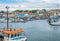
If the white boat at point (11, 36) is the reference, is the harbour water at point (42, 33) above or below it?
below

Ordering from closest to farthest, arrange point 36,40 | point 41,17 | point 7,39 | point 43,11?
point 7,39 < point 36,40 < point 41,17 < point 43,11

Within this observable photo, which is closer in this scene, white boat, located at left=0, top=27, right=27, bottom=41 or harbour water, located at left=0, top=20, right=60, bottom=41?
white boat, located at left=0, top=27, right=27, bottom=41

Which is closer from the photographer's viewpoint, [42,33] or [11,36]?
[11,36]

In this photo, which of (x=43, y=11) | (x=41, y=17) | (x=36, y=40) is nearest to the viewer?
(x=36, y=40)

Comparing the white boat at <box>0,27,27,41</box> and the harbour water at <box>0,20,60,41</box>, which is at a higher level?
the white boat at <box>0,27,27,41</box>

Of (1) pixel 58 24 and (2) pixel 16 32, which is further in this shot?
(1) pixel 58 24

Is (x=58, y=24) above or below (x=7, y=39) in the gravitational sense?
below

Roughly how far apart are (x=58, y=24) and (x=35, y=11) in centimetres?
3870

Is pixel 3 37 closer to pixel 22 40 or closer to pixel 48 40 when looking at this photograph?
pixel 22 40

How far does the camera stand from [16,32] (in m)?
15.4

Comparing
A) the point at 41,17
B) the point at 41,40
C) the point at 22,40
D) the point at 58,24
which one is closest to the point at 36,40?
the point at 41,40

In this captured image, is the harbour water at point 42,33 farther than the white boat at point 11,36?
Yes

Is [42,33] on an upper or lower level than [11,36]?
lower

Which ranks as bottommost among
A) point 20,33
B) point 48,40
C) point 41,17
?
point 41,17
